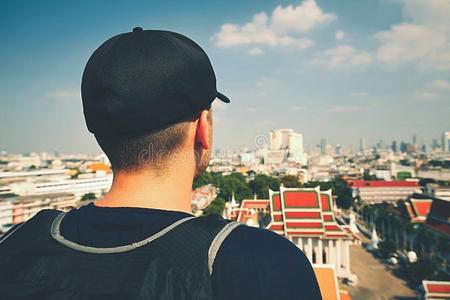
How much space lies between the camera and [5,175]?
3322 cm

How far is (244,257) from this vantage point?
610 millimetres

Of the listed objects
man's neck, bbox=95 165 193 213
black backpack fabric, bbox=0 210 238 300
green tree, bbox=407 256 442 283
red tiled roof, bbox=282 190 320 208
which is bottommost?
green tree, bbox=407 256 442 283

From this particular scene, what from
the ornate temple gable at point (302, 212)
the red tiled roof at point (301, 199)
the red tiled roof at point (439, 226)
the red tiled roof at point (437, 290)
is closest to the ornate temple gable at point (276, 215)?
the ornate temple gable at point (302, 212)

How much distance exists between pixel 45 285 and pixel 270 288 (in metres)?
0.42

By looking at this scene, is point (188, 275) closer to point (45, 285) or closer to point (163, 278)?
point (163, 278)

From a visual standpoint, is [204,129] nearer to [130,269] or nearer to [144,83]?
[144,83]

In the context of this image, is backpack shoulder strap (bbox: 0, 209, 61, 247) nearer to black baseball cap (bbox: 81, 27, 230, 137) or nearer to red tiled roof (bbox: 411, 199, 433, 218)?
black baseball cap (bbox: 81, 27, 230, 137)

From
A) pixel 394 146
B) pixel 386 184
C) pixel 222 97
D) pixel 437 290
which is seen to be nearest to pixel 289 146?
pixel 386 184

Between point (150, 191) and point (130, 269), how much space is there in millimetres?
221

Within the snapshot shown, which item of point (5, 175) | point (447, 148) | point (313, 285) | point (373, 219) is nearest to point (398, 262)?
point (373, 219)

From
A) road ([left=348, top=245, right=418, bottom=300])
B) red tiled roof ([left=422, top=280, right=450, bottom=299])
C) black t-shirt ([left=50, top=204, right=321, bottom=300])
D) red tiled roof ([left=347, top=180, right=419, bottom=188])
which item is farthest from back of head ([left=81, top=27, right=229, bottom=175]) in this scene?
red tiled roof ([left=347, top=180, right=419, bottom=188])

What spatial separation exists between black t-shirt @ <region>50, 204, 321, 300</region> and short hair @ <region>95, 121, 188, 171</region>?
157 millimetres

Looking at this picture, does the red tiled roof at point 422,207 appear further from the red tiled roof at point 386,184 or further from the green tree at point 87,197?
the green tree at point 87,197

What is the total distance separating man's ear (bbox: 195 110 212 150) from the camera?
2.77 feet
